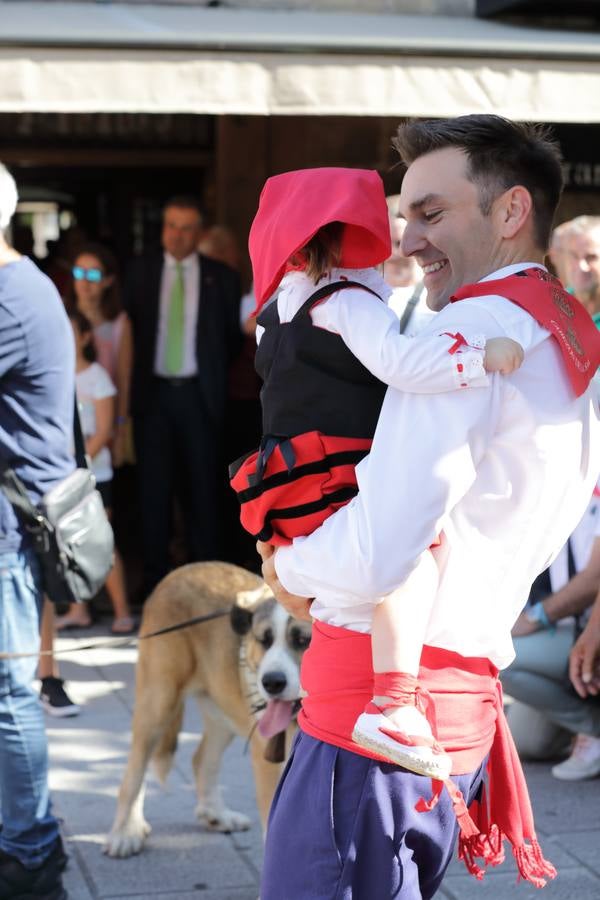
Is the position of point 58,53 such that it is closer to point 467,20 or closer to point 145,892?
point 467,20

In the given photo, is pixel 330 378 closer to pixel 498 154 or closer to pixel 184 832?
pixel 498 154

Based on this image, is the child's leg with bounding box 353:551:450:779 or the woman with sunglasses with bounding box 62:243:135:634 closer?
the child's leg with bounding box 353:551:450:779

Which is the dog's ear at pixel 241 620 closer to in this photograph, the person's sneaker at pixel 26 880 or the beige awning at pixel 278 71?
the person's sneaker at pixel 26 880

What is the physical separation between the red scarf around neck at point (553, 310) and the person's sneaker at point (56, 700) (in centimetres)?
425

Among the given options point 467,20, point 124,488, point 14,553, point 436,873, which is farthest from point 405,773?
point 124,488

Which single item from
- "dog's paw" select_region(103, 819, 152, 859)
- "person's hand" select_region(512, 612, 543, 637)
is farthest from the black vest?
"person's hand" select_region(512, 612, 543, 637)

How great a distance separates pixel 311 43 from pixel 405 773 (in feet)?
16.2

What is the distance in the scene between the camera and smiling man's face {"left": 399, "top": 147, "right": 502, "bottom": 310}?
6.93 ft

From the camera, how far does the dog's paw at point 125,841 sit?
4.38m

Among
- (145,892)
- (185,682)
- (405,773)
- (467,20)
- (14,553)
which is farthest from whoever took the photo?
(467,20)

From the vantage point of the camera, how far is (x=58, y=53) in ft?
20.1

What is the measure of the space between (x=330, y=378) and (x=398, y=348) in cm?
22

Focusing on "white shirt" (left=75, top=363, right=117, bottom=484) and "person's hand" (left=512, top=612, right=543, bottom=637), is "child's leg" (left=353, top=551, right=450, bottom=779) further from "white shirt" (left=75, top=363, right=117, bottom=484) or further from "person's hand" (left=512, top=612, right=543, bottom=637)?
"white shirt" (left=75, top=363, right=117, bottom=484)

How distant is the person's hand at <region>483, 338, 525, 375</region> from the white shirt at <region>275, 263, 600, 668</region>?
28 mm
